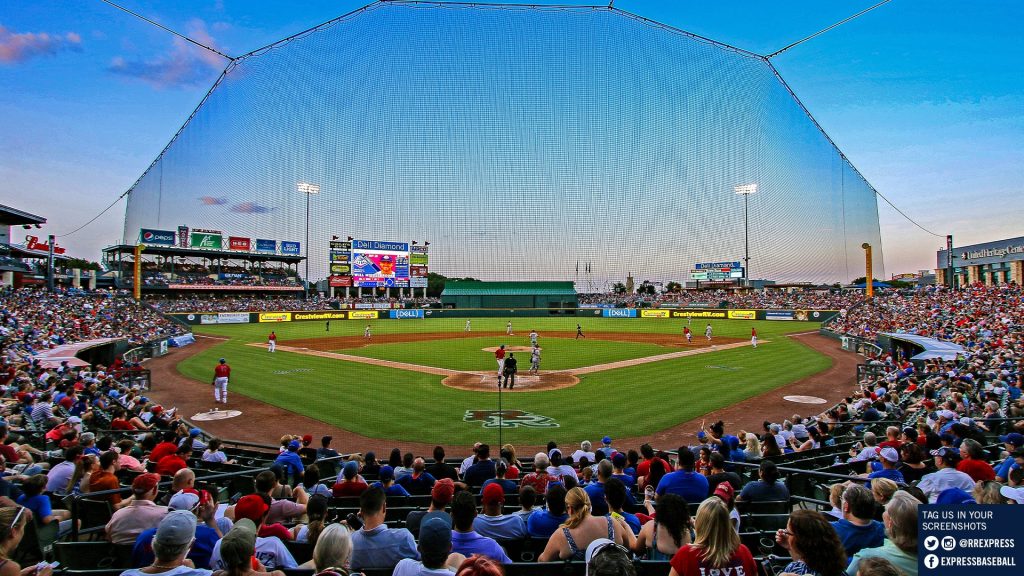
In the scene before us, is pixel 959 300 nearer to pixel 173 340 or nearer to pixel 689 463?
pixel 689 463

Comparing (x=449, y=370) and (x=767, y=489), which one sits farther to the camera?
(x=449, y=370)

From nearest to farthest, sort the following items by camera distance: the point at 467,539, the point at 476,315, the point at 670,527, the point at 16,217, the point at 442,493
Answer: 1. the point at 670,527
2. the point at 467,539
3. the point at 442,493
4. the point at 16,217
5. the point at 476,315

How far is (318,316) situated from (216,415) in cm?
5119

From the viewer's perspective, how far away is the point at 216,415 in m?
16.8

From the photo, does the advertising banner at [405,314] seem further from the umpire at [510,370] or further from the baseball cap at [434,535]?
the baseball cap at [434,535]

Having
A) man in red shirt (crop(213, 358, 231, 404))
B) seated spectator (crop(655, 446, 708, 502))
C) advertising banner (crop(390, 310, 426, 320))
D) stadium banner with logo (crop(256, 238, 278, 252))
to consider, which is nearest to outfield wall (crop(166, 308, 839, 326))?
advertising banner (crop(390, 310, 426, 320))

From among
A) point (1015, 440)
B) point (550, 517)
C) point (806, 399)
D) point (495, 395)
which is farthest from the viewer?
point (495, 395)

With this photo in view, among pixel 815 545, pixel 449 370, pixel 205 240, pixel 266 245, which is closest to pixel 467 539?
pixel 815 545

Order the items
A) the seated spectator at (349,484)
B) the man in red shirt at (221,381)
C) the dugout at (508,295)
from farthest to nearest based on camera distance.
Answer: the dugout at (508,295) → the man in red shirt at (221,381) → the seated spectator at (349,484)

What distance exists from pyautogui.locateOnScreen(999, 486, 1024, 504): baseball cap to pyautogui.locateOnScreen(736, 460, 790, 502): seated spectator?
1938mm

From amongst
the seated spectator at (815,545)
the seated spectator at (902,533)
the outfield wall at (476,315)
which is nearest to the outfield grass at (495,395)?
the seated spectator at (902,533)

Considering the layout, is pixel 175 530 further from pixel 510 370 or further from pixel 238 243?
pixel 238 243

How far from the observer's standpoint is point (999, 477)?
6.10 m

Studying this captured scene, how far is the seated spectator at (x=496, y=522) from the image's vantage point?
4.59 meters
